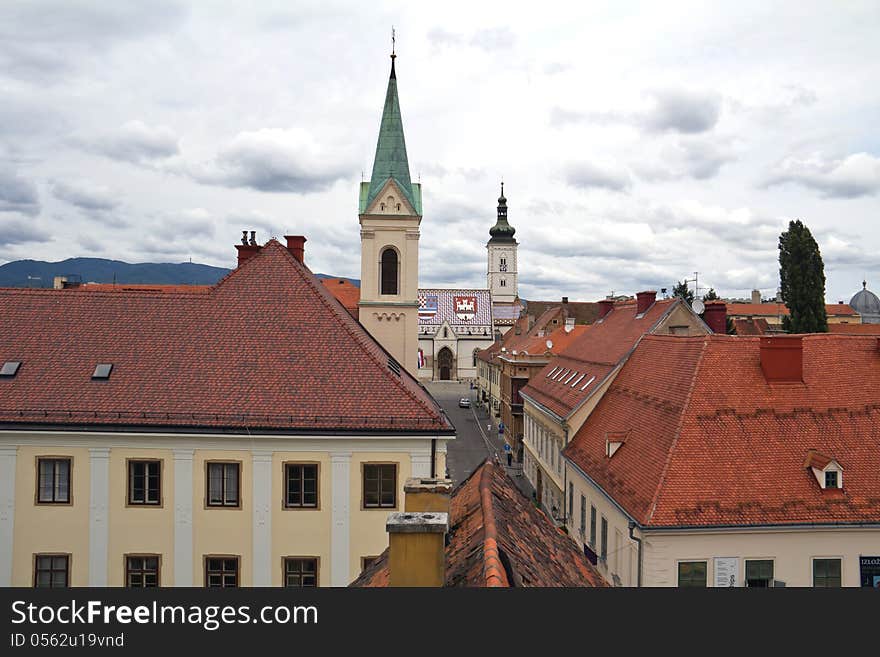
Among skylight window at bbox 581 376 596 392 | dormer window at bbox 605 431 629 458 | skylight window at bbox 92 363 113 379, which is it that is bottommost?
dormer window at bbox 605 431 629 458

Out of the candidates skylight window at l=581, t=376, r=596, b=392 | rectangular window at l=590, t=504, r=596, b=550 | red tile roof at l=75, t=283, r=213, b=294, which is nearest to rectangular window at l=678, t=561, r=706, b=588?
rectangular window at l=590, t=504, r=596, b=550

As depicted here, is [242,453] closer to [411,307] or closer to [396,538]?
[396,538]

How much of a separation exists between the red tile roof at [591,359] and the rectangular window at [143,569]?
18.2 m

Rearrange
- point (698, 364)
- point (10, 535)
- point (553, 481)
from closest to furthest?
1. point (10, 535)
2. point (698, 364)
3. point (553, 481)

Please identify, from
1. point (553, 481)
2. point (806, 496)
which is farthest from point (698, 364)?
point (553, 481)

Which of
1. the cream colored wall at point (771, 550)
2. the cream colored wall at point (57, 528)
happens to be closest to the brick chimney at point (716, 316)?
the cream colored wall at point (771, 550)

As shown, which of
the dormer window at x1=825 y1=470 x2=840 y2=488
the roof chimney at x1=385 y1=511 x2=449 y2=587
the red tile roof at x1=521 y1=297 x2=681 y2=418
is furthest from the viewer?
the red tile roof at x1=521 y1=297 x2=681 y2=418

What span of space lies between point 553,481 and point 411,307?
13.7 m

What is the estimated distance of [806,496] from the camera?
64.8 ft

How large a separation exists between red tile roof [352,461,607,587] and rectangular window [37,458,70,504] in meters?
11.0

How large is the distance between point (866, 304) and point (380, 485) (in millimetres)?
157508

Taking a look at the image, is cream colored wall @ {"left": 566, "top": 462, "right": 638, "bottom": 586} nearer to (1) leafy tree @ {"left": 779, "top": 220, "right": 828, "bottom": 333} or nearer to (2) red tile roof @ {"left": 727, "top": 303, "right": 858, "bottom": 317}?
(1) leafy tree @ {"left": 779, "top": 220, "right": 828, "bottom": 333}

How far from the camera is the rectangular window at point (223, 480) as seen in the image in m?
19.1

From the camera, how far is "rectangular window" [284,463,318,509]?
19.2m
